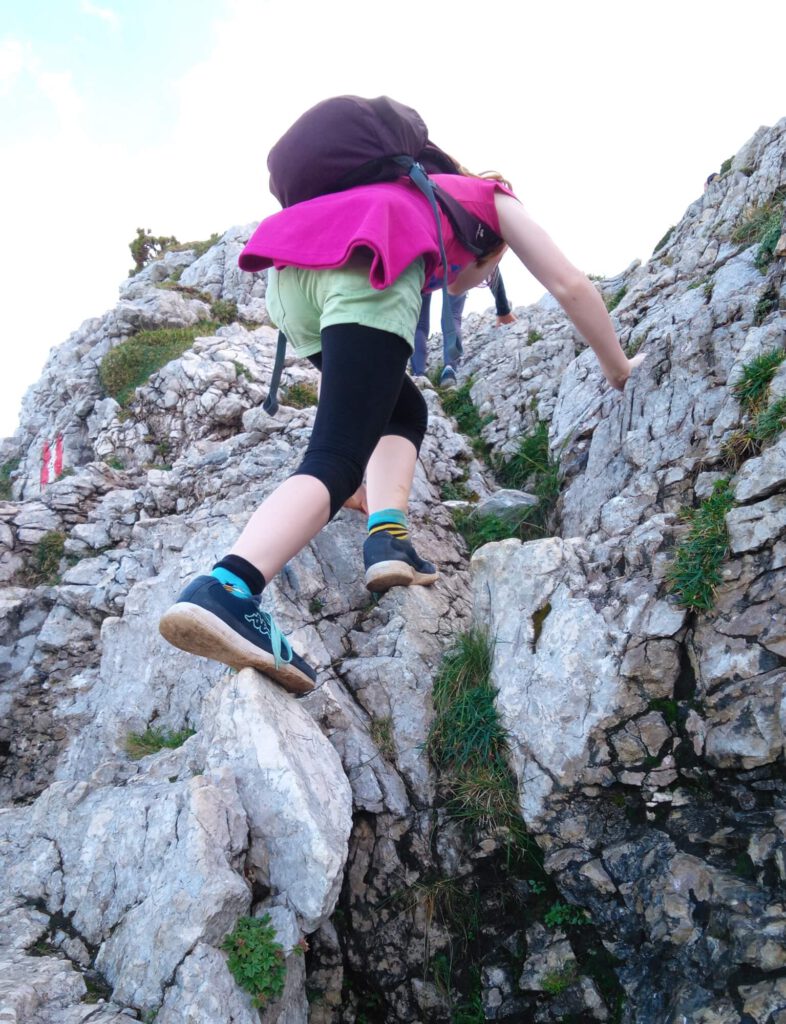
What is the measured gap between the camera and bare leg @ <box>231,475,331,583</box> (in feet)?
10.5

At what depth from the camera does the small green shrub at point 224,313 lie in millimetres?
13740

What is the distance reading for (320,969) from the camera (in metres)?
3.16

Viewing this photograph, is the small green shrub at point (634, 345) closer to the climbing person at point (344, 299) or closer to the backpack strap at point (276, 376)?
the climbing person at point (344, 299)

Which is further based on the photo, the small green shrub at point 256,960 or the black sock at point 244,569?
the black sock at point 244,569

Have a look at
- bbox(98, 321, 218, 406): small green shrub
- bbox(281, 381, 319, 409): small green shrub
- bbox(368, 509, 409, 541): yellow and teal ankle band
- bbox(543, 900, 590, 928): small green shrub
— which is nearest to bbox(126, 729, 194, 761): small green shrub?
bbox(368, 509, 409, 541): yellow and teal ankle band

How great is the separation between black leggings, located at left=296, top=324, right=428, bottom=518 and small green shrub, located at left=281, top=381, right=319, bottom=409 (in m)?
5.30

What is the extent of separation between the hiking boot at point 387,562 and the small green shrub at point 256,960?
77.8 inches

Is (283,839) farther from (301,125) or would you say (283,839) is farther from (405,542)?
(301,125)

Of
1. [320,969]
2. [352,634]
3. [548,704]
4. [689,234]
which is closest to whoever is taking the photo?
[320,969]

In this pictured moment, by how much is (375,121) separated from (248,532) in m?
2.14

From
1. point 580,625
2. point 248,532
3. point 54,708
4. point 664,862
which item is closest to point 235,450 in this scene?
point 54,708

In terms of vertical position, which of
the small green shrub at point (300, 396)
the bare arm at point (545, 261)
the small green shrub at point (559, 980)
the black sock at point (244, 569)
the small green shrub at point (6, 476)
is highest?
the small green shrub at point (6, 476)

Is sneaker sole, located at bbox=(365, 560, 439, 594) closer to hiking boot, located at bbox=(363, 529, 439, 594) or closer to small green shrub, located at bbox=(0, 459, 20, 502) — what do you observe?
hiking boot, located at bbox=(363, 529, 439, 594)

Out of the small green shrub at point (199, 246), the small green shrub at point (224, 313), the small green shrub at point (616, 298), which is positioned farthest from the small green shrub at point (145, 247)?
the small green shrub at point (616, 298)
